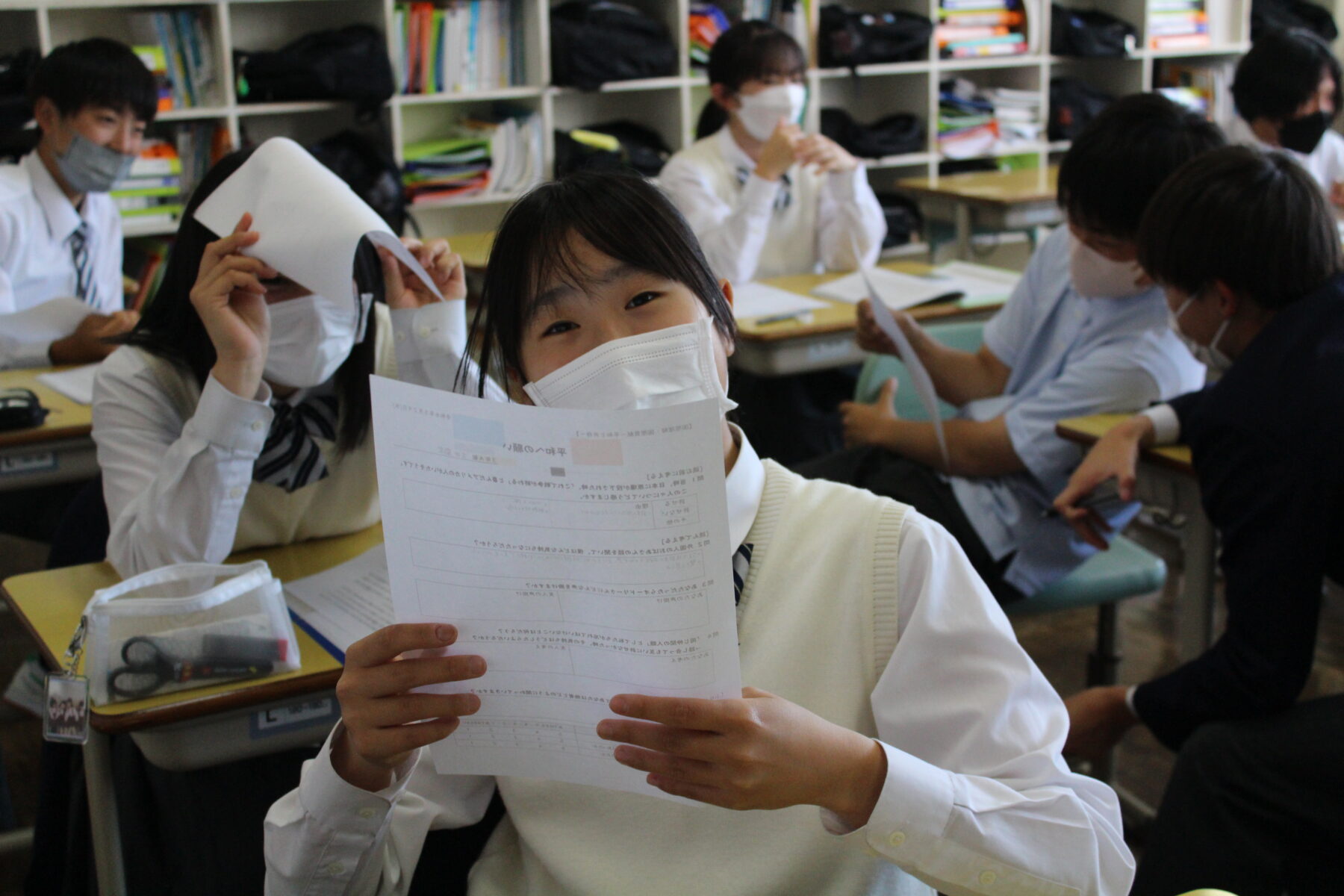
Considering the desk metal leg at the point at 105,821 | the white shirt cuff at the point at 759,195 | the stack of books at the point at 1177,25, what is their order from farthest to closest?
1. the stack of books at the point at 1177,25
2. the white shirt cuff at the point at 759,195
3. the desk metal leg at the point at 105,821

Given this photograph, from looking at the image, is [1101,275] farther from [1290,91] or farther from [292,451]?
[1290,91]

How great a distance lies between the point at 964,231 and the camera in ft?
15.4

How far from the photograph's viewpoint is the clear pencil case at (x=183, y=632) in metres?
1.23

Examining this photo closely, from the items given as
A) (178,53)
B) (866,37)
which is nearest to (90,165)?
(178,53)

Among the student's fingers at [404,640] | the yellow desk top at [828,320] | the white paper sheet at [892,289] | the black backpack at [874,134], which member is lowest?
the yellow desk top at [828,320]

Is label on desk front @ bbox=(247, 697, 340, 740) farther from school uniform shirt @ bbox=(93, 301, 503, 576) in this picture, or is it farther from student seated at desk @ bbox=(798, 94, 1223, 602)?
student seated at desk @ bbox=(798, 94, 1223, 602)

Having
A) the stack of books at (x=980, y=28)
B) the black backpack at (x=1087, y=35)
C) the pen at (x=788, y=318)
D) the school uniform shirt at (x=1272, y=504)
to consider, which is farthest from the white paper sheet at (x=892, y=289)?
the black backpack at (x=1087, y=35)

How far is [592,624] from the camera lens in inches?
28.2

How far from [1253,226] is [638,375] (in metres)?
1.11

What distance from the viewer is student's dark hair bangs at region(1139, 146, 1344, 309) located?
5.33 ft

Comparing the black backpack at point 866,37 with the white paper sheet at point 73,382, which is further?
the black backpack at point 866,37

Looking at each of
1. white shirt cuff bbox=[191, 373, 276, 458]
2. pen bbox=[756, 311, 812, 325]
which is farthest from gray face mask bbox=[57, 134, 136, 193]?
white shirt cuff bbox=[191, 373, 276, 458]

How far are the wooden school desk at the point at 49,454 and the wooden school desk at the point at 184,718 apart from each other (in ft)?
2.38

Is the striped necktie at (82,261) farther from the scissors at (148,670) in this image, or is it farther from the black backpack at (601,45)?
the scissors at (148,670)
